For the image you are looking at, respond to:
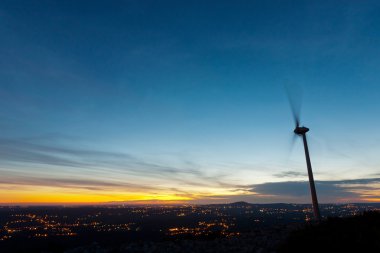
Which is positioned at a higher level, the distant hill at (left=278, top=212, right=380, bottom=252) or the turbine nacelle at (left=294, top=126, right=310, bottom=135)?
the turbine nacelle at (left=294, top=126, right=310, bottom=135)

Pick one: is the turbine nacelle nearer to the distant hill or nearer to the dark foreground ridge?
the dark foreground ridge

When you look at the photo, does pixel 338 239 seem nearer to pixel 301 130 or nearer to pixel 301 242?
pixel 301 242

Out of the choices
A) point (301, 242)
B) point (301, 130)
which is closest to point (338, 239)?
point (301, 242)

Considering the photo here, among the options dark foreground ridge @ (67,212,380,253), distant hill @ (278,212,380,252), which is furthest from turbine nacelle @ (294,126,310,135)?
distant hill @ (278,212,380,252)

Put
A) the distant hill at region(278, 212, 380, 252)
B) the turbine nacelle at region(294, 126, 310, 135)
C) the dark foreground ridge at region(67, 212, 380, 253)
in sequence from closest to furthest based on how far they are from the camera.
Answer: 1. the distant hill at region(278, 212, 380, 252)
2. the dark foreground ridge at region(67, 212, 380, 253)
3. the turbine nacelle at region(294, 126, 310, 135)

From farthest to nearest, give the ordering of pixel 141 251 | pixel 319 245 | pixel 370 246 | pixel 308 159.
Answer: pixel 308 159
pixel 141 251
pixel 319 245
pixel 370 246

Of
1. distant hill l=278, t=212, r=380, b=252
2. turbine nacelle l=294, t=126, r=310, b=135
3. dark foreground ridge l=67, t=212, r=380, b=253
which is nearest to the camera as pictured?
distant hill l=278, t=212, r=380, b=252

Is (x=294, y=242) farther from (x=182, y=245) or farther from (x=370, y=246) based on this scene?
(x=182, y=245)

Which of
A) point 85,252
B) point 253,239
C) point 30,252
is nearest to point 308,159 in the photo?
point 253,239
